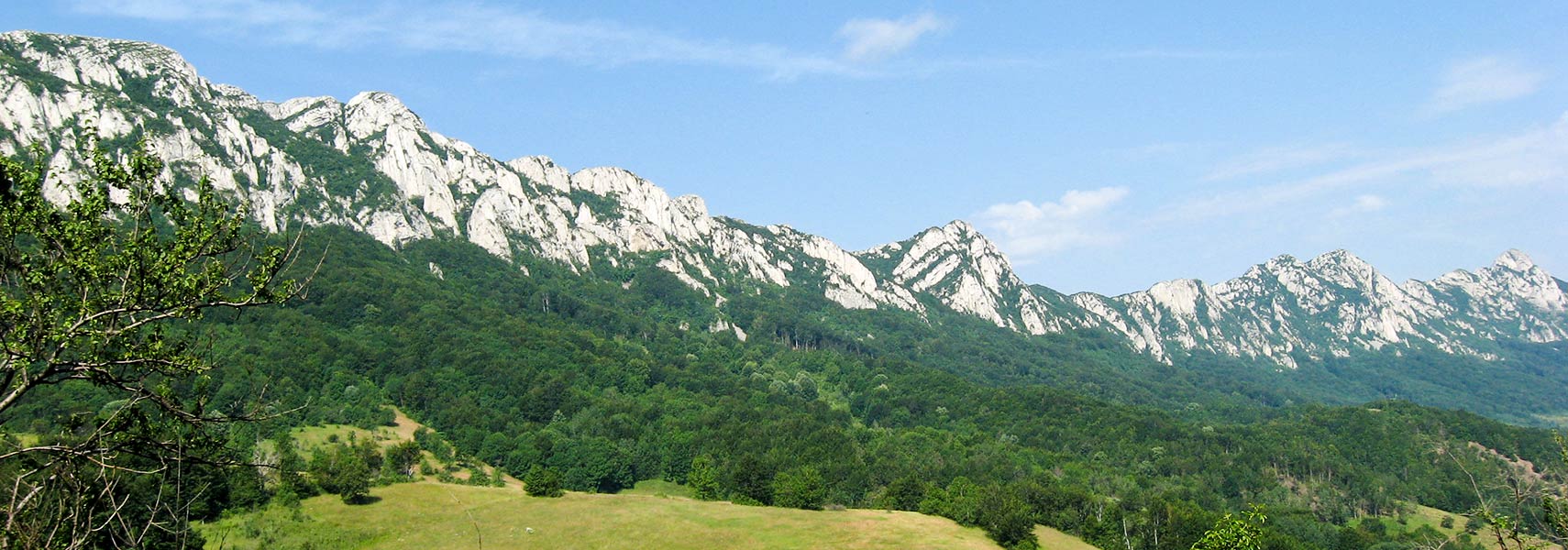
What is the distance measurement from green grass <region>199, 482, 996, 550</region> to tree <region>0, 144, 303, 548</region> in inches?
3231

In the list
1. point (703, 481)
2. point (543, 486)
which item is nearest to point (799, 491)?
point (703, 481)

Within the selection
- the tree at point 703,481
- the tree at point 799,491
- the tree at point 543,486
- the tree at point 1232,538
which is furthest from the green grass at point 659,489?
the tree at point 1232,538

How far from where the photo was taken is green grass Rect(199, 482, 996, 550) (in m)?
94.8

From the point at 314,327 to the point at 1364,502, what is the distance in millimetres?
238213

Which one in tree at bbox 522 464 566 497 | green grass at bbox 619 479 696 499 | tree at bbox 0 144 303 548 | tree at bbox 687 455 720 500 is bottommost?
green grass at bbox 619 479 696 499

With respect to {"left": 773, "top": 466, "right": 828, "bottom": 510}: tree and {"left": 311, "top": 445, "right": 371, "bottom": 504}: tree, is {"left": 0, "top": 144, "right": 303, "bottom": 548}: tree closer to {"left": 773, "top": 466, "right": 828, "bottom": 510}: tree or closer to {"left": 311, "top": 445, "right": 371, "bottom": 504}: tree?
{"left": 311, "top": 445, "right": 371, "bottom": 504}: tree

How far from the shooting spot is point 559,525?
103 meters

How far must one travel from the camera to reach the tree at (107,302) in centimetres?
1645

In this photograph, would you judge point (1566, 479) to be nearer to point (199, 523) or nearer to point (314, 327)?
point (199, 523)

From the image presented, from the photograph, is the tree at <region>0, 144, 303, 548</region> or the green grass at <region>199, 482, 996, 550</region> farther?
the green grass at <region>199, 482, 996, 550</region>

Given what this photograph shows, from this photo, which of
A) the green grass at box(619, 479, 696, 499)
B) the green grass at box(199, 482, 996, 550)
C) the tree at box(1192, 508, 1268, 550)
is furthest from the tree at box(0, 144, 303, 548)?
the green grass at box(619, 479, 696, 499)

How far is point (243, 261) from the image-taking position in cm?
2055

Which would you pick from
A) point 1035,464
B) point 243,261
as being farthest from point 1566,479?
point 1035,464

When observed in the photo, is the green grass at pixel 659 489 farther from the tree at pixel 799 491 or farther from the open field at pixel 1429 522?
the open field at pixel 1429 522
